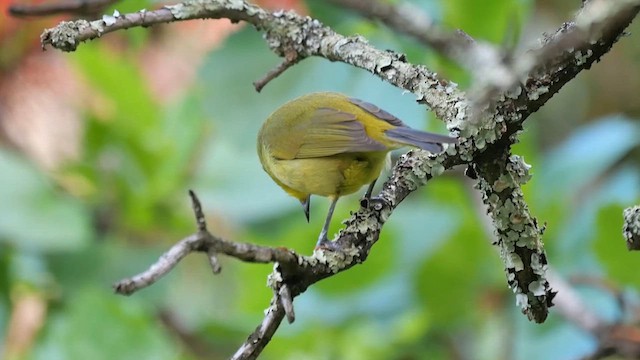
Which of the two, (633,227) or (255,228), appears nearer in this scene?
(633,227)

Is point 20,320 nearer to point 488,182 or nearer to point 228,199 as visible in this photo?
point 228,199

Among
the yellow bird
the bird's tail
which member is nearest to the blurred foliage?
the yellow bird

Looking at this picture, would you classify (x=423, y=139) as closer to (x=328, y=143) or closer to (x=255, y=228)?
(x=328, y=143)

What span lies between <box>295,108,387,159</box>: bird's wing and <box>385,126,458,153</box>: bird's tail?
75 mm

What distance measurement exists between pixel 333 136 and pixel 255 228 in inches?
31.9

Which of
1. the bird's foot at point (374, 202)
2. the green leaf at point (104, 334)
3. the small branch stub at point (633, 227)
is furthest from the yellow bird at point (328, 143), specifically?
the green leaf at point (104, 334)

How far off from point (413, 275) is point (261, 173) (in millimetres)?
487

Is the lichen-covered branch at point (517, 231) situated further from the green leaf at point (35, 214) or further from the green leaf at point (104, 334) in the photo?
the green leaf at point (35, 214)

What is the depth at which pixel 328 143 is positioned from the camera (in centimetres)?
138

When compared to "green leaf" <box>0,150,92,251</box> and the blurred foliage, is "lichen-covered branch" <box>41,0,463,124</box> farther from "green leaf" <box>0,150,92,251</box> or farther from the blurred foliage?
"green leaf" <box>0,150,92,251</box>

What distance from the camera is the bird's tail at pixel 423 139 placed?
98cm

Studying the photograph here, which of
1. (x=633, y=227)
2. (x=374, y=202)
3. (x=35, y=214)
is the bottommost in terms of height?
(x=633, y=227)

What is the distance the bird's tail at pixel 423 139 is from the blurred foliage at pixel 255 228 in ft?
1.37

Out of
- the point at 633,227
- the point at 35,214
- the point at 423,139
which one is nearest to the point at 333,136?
the point at 423,139
